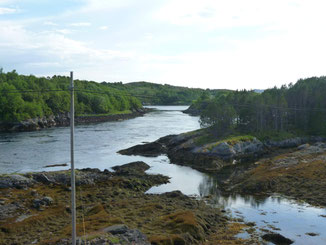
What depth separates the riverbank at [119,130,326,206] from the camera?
45094 millimetres

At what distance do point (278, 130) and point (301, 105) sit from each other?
12779 millimetres

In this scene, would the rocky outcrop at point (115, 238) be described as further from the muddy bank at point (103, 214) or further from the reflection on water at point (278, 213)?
the reflection on water at point (278, 213)

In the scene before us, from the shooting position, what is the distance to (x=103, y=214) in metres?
31.4

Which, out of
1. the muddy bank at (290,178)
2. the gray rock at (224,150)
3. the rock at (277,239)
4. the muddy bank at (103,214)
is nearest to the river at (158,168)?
the rock at (277,239)

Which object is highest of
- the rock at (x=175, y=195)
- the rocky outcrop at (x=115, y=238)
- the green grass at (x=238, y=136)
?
the green grass at (x=238, y=136)

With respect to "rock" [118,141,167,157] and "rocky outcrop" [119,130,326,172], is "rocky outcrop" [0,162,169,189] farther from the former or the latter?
"rock" [118,141,167,157]

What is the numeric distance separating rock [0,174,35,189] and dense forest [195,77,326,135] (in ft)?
161

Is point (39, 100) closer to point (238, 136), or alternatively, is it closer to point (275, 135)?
point (238, 136)

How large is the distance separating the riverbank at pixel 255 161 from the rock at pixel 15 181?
27.9 meters

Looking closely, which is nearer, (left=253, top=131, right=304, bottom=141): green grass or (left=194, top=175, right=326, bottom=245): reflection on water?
(left=194, top=175, right=326, bottom=245): reflection on water

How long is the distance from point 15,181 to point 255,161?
148 ft

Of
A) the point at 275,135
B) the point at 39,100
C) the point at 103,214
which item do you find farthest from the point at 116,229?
the point at 39,100

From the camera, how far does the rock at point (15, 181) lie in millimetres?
40500

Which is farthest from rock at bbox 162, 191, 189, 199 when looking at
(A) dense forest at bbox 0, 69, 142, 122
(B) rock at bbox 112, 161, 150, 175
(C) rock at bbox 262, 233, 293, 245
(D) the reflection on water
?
(A) dense forest at bbox 0, 69, 142, 122
